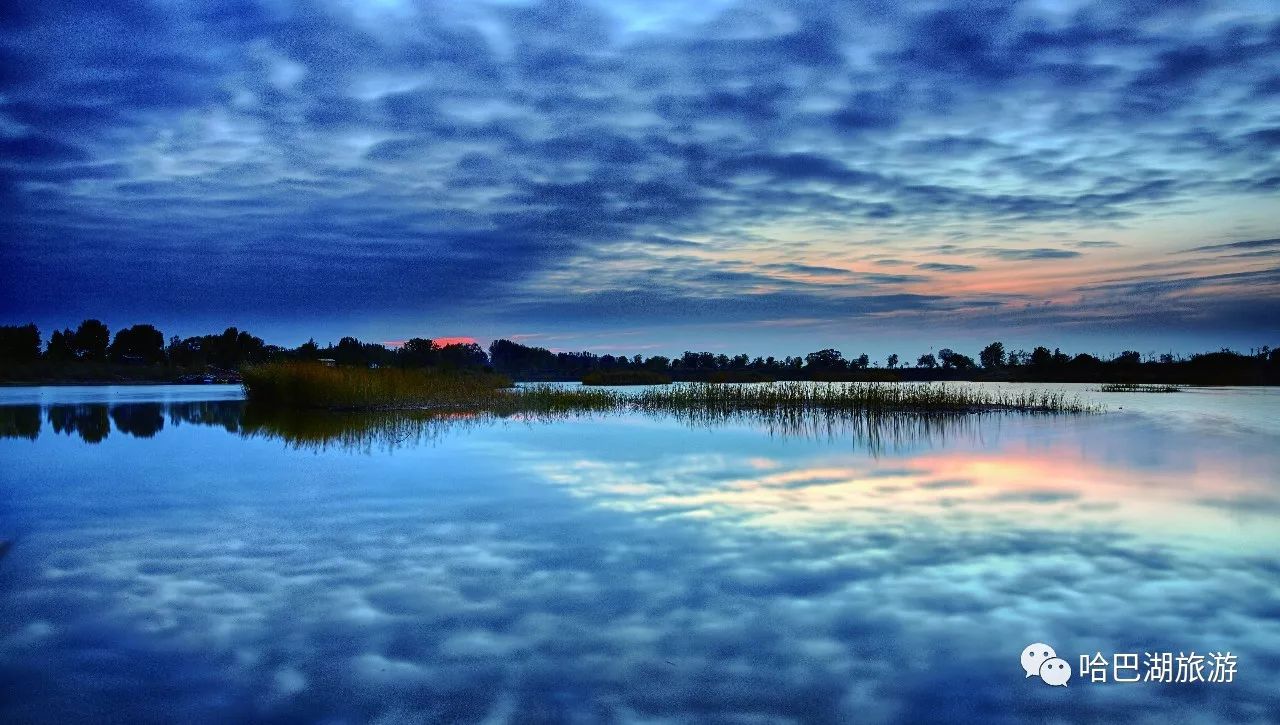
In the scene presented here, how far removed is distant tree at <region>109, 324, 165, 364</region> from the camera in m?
105

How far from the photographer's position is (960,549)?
21.2ft

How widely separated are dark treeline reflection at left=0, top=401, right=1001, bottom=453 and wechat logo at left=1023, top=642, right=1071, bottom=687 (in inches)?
410

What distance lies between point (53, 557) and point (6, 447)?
37.3ft

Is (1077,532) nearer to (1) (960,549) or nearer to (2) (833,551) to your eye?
(1) (960,549)

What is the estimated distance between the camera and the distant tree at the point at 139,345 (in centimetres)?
10456

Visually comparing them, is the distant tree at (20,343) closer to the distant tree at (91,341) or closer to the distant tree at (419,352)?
the distant tree at (91,341)

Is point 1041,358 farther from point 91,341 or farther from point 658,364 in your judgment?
point 91,341

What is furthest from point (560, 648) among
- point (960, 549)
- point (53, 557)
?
point (53, 557)

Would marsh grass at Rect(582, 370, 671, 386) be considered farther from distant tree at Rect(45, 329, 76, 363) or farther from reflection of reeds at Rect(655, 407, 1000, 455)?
distant tree at Rect(45, 329, 76, 363)

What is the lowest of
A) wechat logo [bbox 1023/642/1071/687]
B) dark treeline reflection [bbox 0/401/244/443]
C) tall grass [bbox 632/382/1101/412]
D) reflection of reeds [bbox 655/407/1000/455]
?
wechat logo [bbox 1023/642/1071/687]

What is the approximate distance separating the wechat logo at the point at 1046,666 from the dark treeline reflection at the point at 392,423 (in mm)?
10414

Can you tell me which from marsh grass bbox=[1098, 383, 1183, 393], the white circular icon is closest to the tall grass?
marsh grass bbox=[1098, 383, 1183, 393]

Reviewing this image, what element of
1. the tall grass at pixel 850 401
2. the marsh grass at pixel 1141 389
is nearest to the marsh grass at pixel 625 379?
the tall grass at pixel 850 401

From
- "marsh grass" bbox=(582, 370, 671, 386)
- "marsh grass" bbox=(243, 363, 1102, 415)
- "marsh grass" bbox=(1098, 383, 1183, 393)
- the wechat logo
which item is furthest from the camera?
"marsh grass" bbox=(582, 370, 671, 386)
